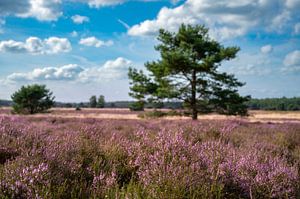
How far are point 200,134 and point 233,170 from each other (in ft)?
12.7

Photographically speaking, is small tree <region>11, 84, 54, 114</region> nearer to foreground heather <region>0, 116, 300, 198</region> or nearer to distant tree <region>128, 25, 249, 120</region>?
distant tree <region>128, 25, 249, 120</region>

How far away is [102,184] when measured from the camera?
3.57 m

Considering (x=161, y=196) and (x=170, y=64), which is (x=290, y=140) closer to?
(x=161, y=196)

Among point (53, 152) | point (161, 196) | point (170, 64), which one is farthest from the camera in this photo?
point (170, 64)

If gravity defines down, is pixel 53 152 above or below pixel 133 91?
A: below

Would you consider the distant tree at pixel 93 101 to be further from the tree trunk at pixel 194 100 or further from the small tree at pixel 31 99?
the tree trunk at pixel 194 100

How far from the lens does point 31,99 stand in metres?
46.9

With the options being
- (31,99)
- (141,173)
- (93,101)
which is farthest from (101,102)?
(141,173)

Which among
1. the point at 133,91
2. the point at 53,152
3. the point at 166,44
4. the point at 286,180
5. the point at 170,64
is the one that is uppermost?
the point at 166,44

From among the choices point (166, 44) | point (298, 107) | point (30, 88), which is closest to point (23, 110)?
point (30, 88)

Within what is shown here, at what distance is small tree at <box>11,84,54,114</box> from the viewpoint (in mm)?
46094

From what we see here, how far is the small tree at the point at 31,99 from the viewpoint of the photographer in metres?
46.1

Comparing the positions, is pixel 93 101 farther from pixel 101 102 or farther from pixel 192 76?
pixel 192 76

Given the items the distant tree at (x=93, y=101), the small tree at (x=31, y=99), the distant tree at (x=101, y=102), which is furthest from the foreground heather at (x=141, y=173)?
the distant tree at (x=101, y=102)
